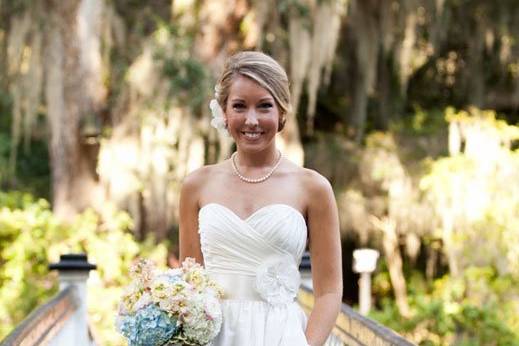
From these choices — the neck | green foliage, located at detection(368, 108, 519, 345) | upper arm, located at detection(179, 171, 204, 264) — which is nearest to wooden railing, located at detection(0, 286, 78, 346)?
upper arm, located at detection(179, 171, 204, 264)

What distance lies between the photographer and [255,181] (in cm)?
254

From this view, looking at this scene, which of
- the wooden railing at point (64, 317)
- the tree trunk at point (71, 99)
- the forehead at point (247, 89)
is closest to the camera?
the forehead at point (247, 89)

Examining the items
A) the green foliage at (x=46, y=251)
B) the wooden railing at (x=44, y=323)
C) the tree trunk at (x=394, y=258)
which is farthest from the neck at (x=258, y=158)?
the tree trunk at (x=394, y=258)

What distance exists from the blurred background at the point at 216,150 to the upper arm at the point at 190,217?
23.4ft

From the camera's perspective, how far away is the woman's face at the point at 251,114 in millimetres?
2451

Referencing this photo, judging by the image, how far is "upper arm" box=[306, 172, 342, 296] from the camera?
251 cm

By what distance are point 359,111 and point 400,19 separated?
1296mm

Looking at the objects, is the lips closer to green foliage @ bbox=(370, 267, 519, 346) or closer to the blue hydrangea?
the blue hydrangea

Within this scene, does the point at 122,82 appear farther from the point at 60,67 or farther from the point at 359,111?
the point at 359,111

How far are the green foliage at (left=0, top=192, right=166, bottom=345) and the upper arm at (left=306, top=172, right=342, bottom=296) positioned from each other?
8212 mm

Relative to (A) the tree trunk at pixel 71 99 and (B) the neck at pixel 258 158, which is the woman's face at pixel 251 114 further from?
(A) the tree trunk at pixel 71 99

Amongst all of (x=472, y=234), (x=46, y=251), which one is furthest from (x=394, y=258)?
(x=46, y=251)

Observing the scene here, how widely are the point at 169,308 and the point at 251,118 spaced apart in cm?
45

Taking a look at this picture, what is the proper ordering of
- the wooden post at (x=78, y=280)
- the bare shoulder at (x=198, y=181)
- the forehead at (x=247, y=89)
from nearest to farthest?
the forehead at (x=247, y=89) → the bare shoulder at (x=198, y=181) → the wooden post at (x=78, y=280)
